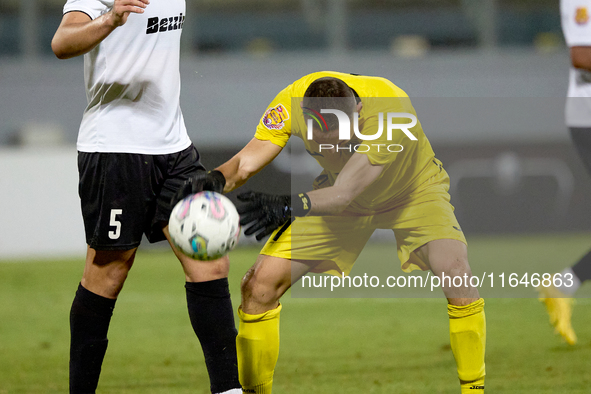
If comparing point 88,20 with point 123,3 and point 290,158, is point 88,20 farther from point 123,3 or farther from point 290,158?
point 290,158

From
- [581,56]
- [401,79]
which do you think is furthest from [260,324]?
[401,79]

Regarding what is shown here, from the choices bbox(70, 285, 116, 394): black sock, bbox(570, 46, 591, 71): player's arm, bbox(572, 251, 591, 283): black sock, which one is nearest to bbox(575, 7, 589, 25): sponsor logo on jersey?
bbox(570, 46, 591, 71): player's arm

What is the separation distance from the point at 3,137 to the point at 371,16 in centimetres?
788

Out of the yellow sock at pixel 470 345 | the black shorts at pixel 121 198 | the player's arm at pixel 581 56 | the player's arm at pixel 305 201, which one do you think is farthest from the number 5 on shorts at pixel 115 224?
the player's arm at pixel 581 56

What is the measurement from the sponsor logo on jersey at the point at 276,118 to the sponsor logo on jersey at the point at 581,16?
187 cm

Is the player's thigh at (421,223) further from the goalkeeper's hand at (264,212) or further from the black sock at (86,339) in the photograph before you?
the black sock at (86,339)

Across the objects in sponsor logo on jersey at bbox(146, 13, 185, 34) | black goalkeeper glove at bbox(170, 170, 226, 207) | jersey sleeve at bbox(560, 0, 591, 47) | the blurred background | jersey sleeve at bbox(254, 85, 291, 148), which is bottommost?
the blurred background

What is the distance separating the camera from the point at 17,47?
14.6 meters

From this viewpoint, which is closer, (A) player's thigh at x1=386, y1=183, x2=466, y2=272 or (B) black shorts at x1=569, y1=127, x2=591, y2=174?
(A) player's thigh at x1=386, y1=183, x2=466, y2=272

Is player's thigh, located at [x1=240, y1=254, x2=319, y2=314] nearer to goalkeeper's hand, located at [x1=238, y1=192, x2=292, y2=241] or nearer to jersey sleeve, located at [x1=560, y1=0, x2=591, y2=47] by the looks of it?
goalkeeper's hand, located at [x1=238, y1=192, x2=292, y2=241]

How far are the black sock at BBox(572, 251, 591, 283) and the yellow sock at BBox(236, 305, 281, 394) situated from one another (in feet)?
7.11

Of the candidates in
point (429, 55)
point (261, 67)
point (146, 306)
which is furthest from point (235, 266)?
point (429, 55)

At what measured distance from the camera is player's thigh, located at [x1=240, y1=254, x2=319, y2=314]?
114 inches

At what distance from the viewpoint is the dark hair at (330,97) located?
9.36 feet
